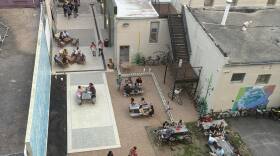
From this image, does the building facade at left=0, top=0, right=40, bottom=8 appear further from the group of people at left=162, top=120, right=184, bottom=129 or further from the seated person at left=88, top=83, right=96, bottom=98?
the group of people at left=162, top=120, right=184, bottom=129

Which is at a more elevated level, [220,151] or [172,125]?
[172,125]

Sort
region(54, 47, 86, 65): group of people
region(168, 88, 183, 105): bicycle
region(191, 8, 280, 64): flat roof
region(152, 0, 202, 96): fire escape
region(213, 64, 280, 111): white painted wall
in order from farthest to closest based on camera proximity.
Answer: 1. region(54, 47, 86, 65): group of people
2. region(152, 0, 202, 96): fire escape
3. region(168, 88, 183, 105): bicycle
4. region(191, 8, 280, 64): flat roof
5. region(213, 64, 280, 111): white painted wall

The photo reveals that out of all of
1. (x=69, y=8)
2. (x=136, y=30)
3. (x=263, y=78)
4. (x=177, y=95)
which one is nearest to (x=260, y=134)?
(x=263, y=78)

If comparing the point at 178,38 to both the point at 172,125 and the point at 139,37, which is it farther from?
the point at 172,125

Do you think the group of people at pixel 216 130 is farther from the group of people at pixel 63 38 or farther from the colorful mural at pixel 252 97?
the group of people at pixel 63 38

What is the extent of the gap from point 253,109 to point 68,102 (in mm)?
12921

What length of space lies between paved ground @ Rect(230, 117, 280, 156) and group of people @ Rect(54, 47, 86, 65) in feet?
42.3

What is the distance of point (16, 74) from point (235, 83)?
13.4 metres

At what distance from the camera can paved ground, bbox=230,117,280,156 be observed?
21.0m

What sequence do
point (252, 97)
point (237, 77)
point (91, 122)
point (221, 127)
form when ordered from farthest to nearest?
1. point (252, 97)
2. point (91, 122)
3. point (237, 77)
4. point (221, 127)

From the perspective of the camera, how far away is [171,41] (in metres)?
26.3

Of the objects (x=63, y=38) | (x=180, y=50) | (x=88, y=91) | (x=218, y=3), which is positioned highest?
(x=218, y=3)

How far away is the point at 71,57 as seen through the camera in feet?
91.0

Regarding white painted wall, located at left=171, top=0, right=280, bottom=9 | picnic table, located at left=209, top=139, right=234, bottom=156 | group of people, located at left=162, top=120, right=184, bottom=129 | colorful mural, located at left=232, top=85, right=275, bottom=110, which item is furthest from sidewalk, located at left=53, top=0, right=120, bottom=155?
colorful mural, located at left=232, top=85, right=275, bottom=110
